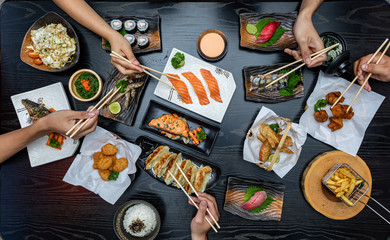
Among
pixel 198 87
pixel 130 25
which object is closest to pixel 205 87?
pixel 198 87

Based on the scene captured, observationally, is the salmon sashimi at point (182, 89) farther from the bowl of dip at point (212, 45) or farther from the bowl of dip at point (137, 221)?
the bowl of dip at point (137, 221)

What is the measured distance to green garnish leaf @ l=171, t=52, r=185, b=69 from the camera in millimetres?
3004

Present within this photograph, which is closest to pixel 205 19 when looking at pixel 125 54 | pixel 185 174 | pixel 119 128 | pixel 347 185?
pixel 125 54

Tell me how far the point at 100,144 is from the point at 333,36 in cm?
359

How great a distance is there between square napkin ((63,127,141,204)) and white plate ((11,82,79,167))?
0.58 ft

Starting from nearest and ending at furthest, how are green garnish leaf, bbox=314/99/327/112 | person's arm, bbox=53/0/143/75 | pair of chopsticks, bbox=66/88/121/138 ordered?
1. pair of chopsticks, bbox=66/88/121/138
2. person's arm, bbox=53/0/143/75
3. green garnish leaf, bbox=314/99/327/112

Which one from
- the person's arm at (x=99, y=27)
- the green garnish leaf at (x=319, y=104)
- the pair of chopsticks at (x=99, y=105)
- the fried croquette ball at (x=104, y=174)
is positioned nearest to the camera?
the pair of chopsticks at (x=99, y=105)

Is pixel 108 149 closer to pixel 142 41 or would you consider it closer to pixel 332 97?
pixel 142 41

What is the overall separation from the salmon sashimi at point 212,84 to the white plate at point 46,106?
1.95 metres

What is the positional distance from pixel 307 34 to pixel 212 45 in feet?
4.15

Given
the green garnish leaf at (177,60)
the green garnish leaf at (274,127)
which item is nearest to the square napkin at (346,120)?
the green garnish leaf at (274,127)

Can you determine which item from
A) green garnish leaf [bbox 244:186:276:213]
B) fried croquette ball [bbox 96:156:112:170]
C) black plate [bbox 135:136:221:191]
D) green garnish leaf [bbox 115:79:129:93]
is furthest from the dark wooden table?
fried croquette ball [bbox 96:156:112:170]

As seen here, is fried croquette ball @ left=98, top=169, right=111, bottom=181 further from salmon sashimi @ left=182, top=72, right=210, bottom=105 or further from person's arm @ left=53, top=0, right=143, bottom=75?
salmon sashimi @ left=182, top=72, right=210, bottom=105

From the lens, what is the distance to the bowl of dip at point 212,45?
307 centimetres
